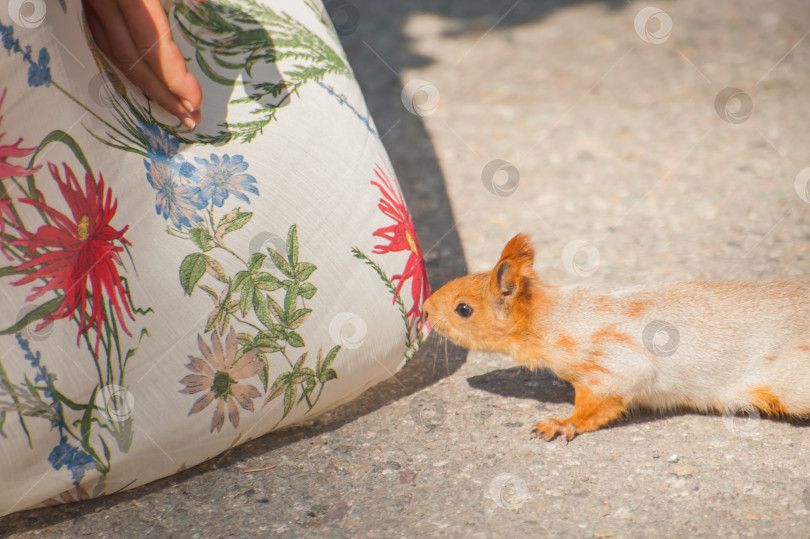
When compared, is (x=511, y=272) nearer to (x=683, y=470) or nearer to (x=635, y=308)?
(x=635, y=308)

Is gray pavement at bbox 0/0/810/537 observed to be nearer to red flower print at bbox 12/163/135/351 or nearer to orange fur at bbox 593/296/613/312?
orange fur at bbox 593/296/613/312

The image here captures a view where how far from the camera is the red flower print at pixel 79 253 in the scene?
171 centimetres

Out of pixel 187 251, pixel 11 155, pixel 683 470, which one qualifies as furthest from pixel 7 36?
pixel 683 470

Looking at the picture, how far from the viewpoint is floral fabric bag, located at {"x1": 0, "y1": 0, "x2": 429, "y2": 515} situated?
1.70 metres

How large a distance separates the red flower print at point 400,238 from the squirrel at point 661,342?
21 cm

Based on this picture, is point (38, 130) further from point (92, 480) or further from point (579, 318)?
point (579, 318)

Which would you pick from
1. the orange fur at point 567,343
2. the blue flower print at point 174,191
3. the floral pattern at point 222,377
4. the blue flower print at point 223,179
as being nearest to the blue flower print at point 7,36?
the blue flower print at point 174,191

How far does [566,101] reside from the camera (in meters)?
4.36

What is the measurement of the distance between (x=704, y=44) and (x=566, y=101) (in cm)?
105

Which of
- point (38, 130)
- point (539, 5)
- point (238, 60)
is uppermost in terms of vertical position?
point (539, 5)

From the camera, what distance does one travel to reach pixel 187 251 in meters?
1.90

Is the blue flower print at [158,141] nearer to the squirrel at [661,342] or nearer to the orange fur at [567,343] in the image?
the squirrel at [661,342]

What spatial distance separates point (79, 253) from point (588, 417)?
1346 mm

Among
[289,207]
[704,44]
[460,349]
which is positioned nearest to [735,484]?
[460,349]
